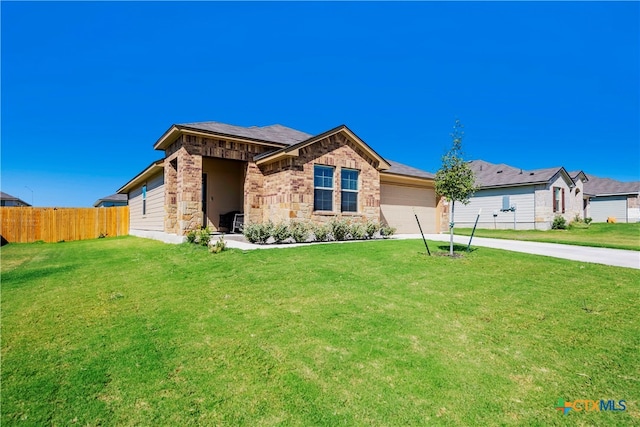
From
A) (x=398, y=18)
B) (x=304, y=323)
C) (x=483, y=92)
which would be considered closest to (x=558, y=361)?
(x=304, y=323)

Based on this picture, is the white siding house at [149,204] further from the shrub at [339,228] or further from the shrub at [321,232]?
the shrub at [339,228]

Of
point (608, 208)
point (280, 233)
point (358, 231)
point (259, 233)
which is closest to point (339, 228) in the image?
point (358, 231)

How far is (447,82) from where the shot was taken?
64.9ft

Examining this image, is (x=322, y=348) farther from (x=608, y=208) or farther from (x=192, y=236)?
(x=608, y=208)

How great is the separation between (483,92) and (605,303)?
2030 centimetres

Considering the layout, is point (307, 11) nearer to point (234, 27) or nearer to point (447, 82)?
point (234, 27)

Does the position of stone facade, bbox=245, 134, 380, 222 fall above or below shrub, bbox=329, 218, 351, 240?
above

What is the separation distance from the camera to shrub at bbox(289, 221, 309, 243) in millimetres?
11188

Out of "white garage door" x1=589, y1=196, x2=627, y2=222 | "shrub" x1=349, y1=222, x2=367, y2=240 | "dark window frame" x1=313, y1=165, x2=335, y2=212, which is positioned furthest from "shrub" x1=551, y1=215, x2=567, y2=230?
"dark window frame" x1=313, y1=165, x2=335, y2=212

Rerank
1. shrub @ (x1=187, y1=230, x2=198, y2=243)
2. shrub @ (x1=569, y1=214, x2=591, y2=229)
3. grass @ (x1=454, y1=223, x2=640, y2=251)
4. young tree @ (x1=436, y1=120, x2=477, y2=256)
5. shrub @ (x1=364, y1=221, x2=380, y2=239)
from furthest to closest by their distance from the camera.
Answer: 1. shrub @ (x1=569, y1=214, x2=591, y2=229)
2. shrub @ (x1=364, y1=221, x2=380, y2=239)
3. grass @ (x1=454, y1=223, x2=640, y2=251)
4. shrub @ (x1=187, y1=230, x2=198, y2=243)
5. young tree @ (x1=436, y1=120, x2=477, y2=256)

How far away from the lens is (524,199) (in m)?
22.7

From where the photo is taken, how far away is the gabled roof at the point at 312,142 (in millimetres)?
11664

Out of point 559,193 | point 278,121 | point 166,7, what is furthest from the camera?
point 559,193

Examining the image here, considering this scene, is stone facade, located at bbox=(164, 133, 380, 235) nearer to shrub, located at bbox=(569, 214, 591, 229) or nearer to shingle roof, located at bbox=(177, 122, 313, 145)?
shingle roof, located at bbox=(177, 122, 313, 145)
